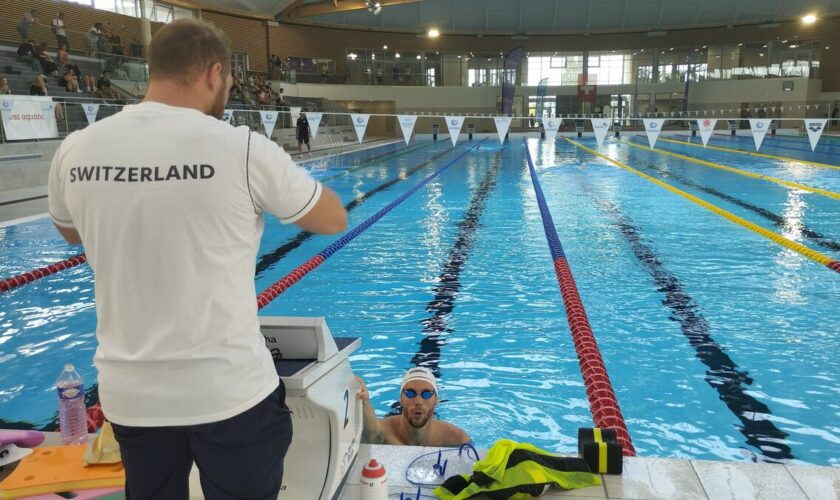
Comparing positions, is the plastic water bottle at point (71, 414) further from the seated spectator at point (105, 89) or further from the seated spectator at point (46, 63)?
the seated spectator at point (46, 63)

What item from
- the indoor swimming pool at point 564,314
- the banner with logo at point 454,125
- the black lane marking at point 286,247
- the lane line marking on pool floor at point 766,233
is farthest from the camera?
the banner with logo at point 454,125

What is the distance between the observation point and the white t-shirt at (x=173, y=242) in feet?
3.53

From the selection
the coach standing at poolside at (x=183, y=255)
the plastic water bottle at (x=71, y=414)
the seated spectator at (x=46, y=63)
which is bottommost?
the plastic water bottle at (x=71, y=414)

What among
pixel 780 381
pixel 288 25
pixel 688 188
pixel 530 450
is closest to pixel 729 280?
pixel 780 381

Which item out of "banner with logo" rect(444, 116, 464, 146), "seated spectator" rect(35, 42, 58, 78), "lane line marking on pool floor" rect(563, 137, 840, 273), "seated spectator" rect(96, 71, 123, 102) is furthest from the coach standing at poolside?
"seated spectator" rect(35, 42, 58, 78)

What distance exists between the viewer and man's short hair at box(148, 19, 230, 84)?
113 cm

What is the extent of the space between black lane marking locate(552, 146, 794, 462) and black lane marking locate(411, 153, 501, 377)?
1541 mm

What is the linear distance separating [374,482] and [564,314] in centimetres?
304

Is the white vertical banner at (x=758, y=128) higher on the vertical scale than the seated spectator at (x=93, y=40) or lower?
lower

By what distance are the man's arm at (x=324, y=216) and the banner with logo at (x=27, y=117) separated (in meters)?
11.2

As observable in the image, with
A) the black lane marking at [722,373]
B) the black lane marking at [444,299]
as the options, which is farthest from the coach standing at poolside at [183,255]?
the black lane marking at [722,373]

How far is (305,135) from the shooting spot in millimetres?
18438

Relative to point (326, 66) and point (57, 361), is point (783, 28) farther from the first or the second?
point (57, 361)

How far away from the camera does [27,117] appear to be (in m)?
11.0
